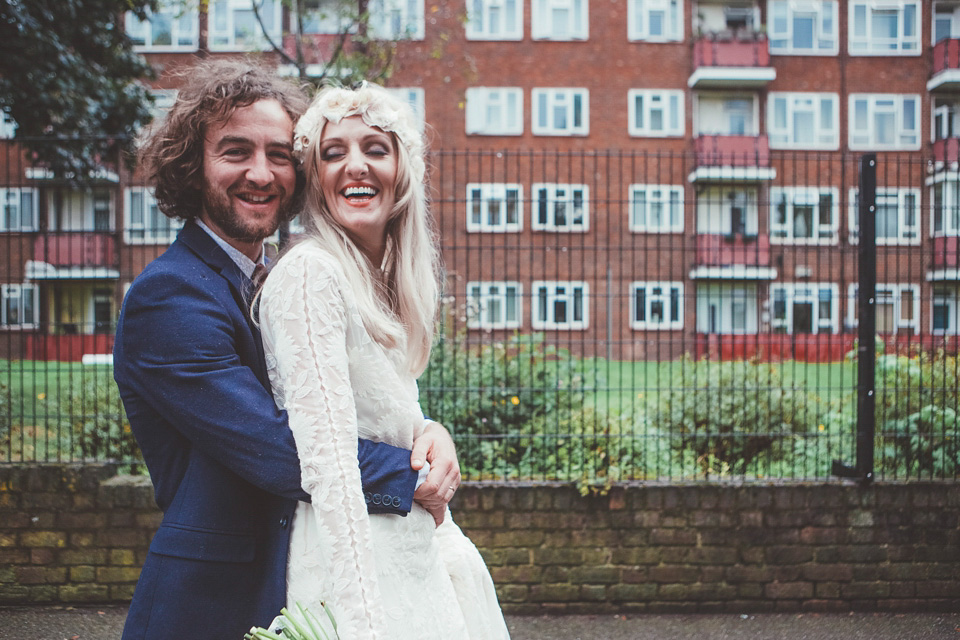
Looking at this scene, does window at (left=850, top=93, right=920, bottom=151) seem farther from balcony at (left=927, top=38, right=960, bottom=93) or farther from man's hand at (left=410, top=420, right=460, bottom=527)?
man's hand at (left=410, top=420, right=460, bottom=527)

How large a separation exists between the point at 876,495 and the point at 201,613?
451cm

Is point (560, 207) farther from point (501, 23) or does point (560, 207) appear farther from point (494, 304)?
point (501, 23)

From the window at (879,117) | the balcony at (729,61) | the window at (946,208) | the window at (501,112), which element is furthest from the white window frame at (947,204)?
the window at (879,117)

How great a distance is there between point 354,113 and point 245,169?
0.98 feet

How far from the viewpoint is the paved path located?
14.7 feet

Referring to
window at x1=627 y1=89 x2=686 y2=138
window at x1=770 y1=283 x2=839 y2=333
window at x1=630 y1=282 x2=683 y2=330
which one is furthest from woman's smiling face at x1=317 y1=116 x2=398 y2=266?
window at x1=627 y1=89 x2=686 y2=138

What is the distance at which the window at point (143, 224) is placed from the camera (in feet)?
16.1

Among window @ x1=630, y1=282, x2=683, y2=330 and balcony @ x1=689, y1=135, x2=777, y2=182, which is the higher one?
balcony @ x1=689, y1=135, x2=777, y2=182

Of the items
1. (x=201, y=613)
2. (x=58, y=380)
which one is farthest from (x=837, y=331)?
(x=58, y=380)

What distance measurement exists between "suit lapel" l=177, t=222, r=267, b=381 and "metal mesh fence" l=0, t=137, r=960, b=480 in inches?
119

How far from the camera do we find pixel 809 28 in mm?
24953

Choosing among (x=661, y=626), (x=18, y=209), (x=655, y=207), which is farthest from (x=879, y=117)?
(x=18, y=209)

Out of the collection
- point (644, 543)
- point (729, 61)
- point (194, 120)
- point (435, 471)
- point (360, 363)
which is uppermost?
point (729, 61)

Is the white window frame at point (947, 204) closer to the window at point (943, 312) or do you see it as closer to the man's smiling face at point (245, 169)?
the window at point (943, 312)
